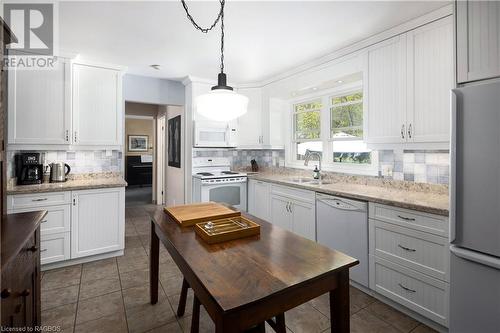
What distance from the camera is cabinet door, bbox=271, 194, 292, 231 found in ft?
10.4

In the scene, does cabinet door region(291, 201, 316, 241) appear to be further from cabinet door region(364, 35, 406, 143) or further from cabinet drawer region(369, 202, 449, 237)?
cabinet door region(364, 35, 406, 143)

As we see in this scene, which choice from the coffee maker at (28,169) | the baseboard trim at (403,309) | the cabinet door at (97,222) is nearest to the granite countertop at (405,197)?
the baseboard trim at (403,309)

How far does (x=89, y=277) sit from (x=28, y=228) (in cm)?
155

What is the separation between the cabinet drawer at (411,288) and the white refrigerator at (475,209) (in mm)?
234

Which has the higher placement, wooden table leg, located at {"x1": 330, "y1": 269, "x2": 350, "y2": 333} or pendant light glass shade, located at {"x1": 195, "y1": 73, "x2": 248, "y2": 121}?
pendant light glass shade, located at {"x1": 195, "y1": 73, "x2": 248, "y2": 121}

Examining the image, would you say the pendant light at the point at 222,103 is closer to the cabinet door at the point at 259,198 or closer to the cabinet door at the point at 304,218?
the cabinet door at the point at 304,218

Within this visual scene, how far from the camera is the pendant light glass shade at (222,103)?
162cm

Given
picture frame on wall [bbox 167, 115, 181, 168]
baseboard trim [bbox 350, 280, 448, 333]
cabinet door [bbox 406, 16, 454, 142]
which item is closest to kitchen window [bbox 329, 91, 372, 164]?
cabinet door [bbox 406, 16, 454, 142]

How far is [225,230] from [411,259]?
1.49 meters

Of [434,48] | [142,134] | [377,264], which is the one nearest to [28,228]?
[377,264]

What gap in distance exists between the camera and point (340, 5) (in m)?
2.05

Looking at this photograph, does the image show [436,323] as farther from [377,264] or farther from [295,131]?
[295,131]

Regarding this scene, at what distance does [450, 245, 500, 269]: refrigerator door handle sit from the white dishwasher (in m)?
0.74

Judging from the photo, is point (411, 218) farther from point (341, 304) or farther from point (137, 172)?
point (137, 172)
